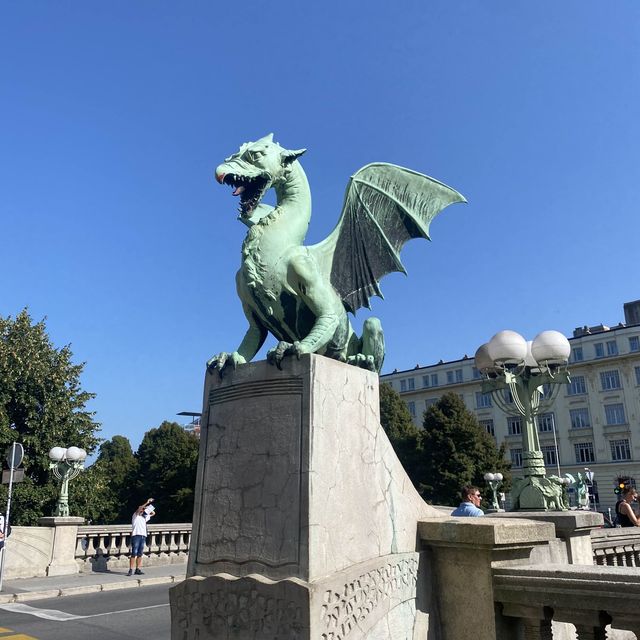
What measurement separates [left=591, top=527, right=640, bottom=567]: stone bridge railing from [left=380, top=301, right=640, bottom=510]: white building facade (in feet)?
121

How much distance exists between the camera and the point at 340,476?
350 centimetres

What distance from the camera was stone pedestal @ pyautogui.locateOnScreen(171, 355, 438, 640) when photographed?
3.21 m

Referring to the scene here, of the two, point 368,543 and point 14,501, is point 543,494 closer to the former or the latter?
point 368,543

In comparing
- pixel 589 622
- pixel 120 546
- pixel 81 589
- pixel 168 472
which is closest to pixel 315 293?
pixel 589 622

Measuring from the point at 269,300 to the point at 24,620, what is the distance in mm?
8094

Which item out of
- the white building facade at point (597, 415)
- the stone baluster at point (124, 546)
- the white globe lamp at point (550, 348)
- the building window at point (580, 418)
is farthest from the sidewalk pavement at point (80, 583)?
the building window at point (580, 418)

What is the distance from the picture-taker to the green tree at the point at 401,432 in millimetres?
37513

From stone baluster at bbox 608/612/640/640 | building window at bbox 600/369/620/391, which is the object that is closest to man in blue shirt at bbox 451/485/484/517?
stone baluster at bbox 608/612/640/640

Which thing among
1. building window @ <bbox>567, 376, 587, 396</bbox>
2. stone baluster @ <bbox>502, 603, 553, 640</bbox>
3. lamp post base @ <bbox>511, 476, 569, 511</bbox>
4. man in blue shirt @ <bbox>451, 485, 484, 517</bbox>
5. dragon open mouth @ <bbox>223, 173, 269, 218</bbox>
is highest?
building window @ <bbox>567, 376, 587, 396</bbox>

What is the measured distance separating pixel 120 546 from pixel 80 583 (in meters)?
3.46

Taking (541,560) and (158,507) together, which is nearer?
(541,560)

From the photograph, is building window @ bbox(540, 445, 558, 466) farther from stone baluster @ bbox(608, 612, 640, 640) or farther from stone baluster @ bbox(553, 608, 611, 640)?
stone baluster @ bbox(608, 612, 640, 640)

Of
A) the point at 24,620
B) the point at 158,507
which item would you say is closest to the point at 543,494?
the point at 24,620

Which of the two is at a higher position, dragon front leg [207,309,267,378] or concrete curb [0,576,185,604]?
dragon front leg [207,309,267,378]
